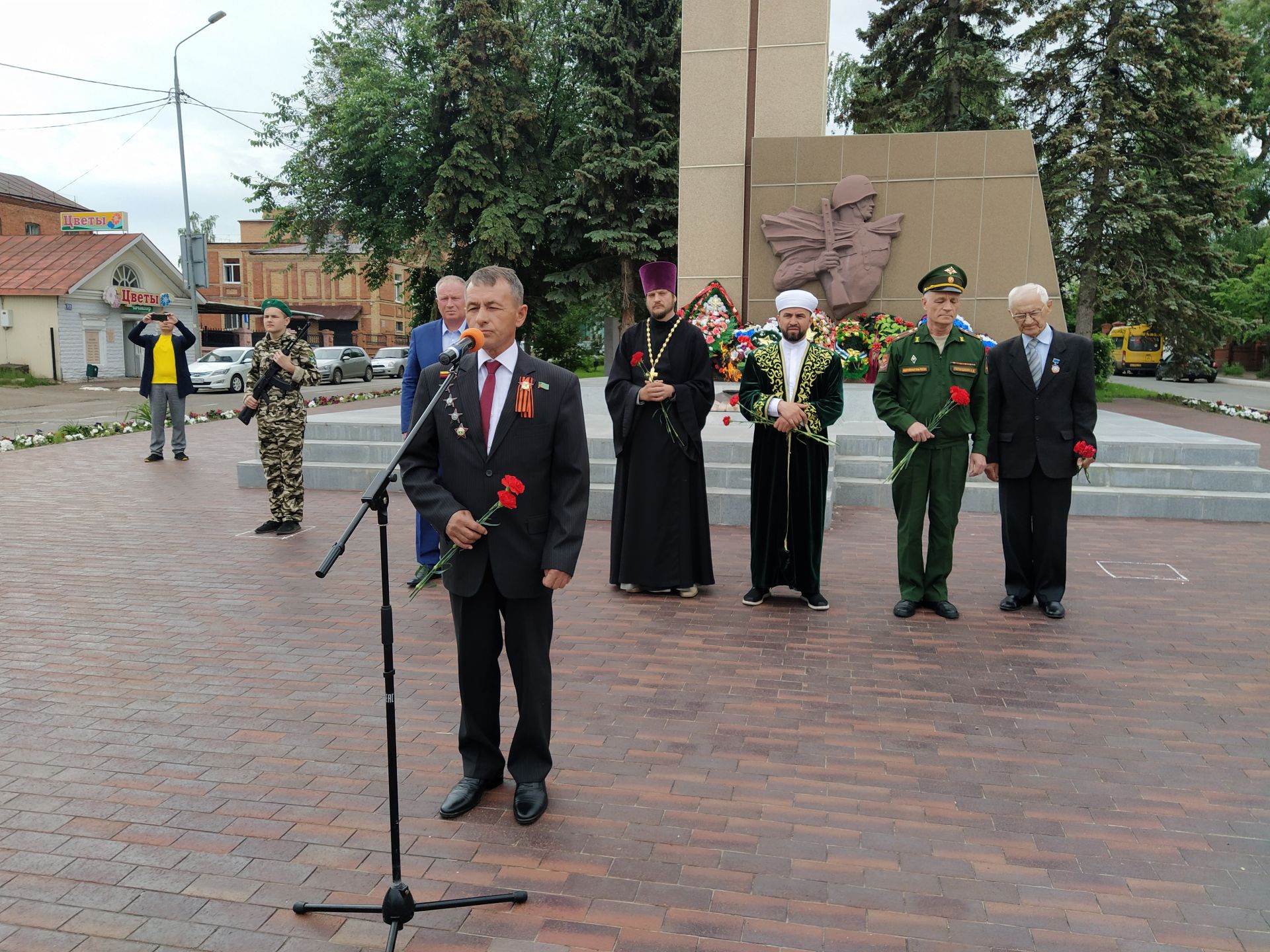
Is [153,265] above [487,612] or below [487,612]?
above

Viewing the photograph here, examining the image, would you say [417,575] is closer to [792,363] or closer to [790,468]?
[790,468]

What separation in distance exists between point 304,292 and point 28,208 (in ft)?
46.6

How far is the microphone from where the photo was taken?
117 inches

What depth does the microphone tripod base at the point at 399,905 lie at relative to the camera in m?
2.78

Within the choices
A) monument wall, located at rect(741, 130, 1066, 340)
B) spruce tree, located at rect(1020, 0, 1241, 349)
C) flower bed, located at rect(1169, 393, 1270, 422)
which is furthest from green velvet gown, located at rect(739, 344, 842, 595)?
spruce tree, located at rect(1020, 0, 1241, 349)

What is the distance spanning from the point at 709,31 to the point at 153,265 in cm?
2966

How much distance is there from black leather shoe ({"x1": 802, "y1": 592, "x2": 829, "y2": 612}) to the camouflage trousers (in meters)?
4.66

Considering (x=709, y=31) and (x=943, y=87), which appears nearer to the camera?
(x=709, y=31)

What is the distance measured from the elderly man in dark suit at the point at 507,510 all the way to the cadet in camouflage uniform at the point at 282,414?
5.04 metres

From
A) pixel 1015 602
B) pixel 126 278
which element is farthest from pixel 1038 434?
pixel 126 278

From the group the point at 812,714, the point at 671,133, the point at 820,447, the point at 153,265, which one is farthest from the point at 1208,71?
the point at 153,265

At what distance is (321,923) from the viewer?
114 inches

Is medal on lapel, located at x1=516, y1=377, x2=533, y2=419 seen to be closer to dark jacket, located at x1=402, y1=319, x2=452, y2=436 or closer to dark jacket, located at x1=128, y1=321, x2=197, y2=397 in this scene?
dark jacket, located at x1=402, y1=319, x2=452, y2=436

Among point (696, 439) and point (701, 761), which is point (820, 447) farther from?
point (701, 761)
